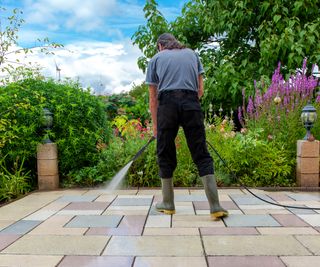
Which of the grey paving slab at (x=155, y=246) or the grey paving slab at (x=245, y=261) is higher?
the grey paving slab at (x=155, y=246)

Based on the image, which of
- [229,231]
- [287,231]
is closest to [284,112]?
[287,231]

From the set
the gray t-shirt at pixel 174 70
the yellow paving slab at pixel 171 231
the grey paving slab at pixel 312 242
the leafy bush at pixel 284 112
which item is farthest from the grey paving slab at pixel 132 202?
the leafy bush at pixel 284 112

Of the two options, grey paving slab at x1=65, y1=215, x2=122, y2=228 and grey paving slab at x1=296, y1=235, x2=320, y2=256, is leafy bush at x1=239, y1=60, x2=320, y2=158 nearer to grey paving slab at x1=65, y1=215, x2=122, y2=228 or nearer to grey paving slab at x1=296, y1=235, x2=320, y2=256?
grey paving slab at x1=296, y1=235, x2=320, y2=256

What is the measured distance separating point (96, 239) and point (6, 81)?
3472mm

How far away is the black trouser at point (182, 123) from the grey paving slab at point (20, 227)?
4.21 ft

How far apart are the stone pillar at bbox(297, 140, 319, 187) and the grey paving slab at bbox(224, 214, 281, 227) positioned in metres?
1.71

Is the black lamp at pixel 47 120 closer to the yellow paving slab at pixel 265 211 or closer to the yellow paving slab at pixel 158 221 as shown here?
the yellow paving slab at pixel 158 221

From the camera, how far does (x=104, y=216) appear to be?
3645mm

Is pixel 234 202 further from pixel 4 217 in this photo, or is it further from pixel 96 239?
pixel 4 217

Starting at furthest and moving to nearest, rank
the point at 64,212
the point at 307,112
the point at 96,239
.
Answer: the point at 307,112
the point at 64,212
the point at 96,239

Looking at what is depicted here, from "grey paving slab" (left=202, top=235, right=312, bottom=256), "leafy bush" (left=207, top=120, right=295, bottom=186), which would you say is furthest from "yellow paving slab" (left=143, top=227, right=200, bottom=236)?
"leafy bush" (left=207, top=120, right=295, bottom=186)

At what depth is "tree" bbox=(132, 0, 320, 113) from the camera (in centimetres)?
741

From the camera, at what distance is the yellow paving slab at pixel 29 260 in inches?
95.9

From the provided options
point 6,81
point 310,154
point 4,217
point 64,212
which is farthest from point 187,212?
point 6,81
